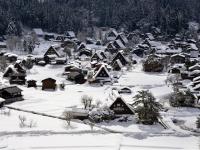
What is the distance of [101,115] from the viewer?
37438 mm

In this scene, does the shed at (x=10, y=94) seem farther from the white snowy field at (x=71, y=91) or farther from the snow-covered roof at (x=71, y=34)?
the snow-covered roof at (x=71, y=34)

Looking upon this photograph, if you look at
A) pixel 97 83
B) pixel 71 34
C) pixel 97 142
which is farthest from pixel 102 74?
pixel 71 34

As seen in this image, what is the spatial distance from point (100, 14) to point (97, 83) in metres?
58.4

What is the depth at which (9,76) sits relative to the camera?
55438 millimetres

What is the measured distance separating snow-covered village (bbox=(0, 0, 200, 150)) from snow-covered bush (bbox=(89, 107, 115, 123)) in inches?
3.5

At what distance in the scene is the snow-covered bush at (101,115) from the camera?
122 feet

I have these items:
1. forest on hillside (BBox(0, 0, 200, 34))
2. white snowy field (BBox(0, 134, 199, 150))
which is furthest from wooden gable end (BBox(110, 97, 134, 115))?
forest on hillside (BBox(0, 0, 200, 34))

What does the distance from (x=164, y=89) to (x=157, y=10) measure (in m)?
56.5

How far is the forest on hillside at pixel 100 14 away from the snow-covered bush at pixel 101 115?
57498 mm

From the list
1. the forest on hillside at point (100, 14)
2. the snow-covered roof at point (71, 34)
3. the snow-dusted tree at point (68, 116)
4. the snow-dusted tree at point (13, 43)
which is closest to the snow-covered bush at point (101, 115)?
the snow-dusted tree at point (68, 116)

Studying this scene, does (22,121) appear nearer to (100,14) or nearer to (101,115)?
(101,115)

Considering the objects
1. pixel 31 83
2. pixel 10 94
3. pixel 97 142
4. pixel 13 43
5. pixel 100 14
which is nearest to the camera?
pixel 97 142

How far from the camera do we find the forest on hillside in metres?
98.8

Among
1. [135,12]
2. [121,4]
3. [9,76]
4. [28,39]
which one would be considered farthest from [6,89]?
[121,4]
